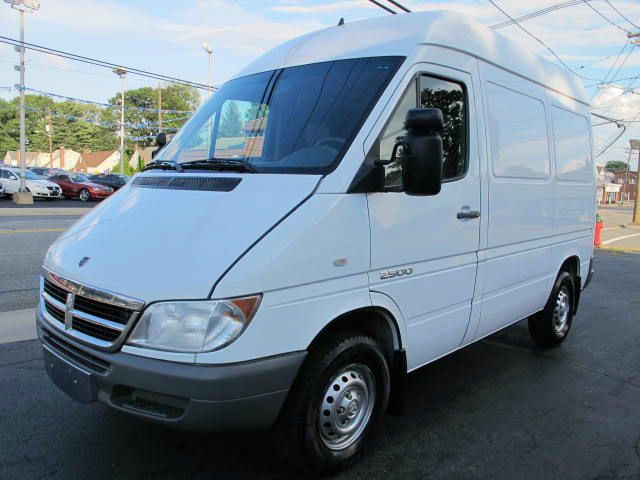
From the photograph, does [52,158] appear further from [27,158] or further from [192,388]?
[192,388]

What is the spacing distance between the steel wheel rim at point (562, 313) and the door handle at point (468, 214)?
2.32m

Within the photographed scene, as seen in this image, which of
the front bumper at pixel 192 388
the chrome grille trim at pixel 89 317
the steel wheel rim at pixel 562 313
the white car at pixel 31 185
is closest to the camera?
the front bumper at pixel 192 388

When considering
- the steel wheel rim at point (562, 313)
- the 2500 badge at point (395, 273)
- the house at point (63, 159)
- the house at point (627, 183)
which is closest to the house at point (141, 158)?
the house at point (63, 159)

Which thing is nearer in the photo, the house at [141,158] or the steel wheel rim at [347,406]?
the steel wheel rim at [347,406]

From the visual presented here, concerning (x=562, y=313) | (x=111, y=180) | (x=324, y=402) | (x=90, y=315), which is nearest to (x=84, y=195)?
(x=111, y=180)

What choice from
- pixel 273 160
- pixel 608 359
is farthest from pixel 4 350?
pixel 608 359

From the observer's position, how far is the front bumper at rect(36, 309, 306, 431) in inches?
92.1

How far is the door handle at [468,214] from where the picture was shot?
3543 mm

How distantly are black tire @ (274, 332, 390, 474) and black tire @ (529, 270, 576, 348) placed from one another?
9.66ft

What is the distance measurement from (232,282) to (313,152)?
39.0 inches

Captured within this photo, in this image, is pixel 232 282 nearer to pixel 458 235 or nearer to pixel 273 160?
pixel 273 160

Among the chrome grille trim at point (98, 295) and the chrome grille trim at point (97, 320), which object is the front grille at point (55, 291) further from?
the chrome grille trim at point (97, 320)

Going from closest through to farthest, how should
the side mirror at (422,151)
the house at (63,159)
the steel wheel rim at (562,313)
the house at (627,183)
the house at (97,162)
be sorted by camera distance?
1. the side mirror at (422,151)
2. the steel wheel rim at (562,313)
3. the house at (97,162)
4. the house at (63,159)
5. the house at (627,183)

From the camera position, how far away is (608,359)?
528cm
